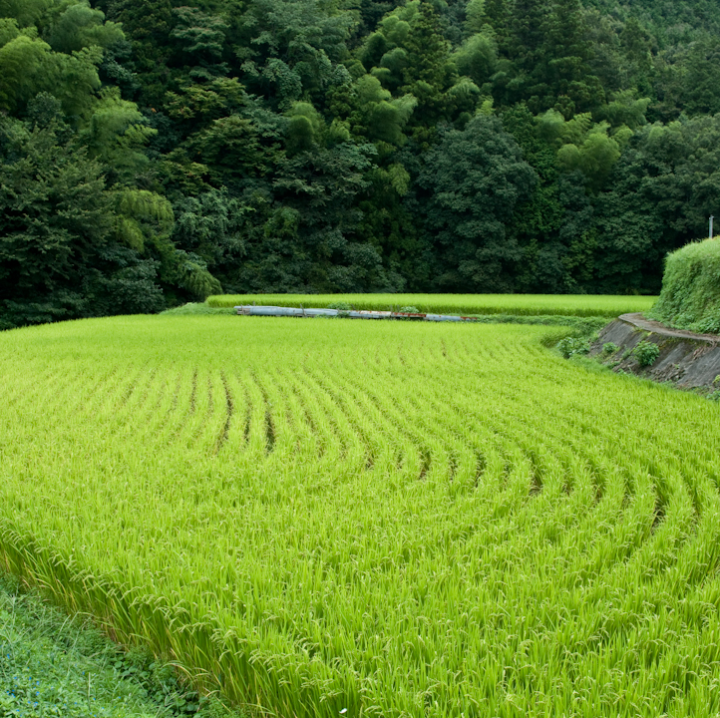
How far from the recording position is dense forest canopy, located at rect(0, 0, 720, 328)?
68.5ft

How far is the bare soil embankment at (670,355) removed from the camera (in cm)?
645

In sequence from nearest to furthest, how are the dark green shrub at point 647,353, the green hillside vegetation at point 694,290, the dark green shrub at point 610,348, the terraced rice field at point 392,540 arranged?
the terraced rice field at point 392,540, the dark green shrub at point 647,353, the green hillside vegetation at point 694,290, the dark green shrub at point 610,348

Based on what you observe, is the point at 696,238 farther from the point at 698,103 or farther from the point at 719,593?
the point at 719,593

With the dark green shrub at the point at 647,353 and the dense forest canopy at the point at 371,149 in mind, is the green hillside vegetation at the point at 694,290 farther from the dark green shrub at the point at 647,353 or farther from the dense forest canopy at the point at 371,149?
the dense forest canopy at the point at 371,149

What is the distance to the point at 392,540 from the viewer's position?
2.84 m

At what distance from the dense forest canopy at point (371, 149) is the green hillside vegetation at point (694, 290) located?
15.1 meters

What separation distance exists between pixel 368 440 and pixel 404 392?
1707mm

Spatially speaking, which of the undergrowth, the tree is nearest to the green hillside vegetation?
the undergrowth

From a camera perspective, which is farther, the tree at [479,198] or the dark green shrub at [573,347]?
the tree at [479,198]

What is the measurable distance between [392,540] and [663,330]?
6.30m

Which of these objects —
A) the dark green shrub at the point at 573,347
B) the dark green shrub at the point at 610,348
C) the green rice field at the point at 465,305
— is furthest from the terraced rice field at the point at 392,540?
the green rice field at the point at 465,305

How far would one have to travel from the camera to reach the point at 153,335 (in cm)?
1143

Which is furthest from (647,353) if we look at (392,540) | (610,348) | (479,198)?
(479,198)

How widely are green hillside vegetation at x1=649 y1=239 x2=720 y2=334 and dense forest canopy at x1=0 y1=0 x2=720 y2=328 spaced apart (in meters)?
15.1
